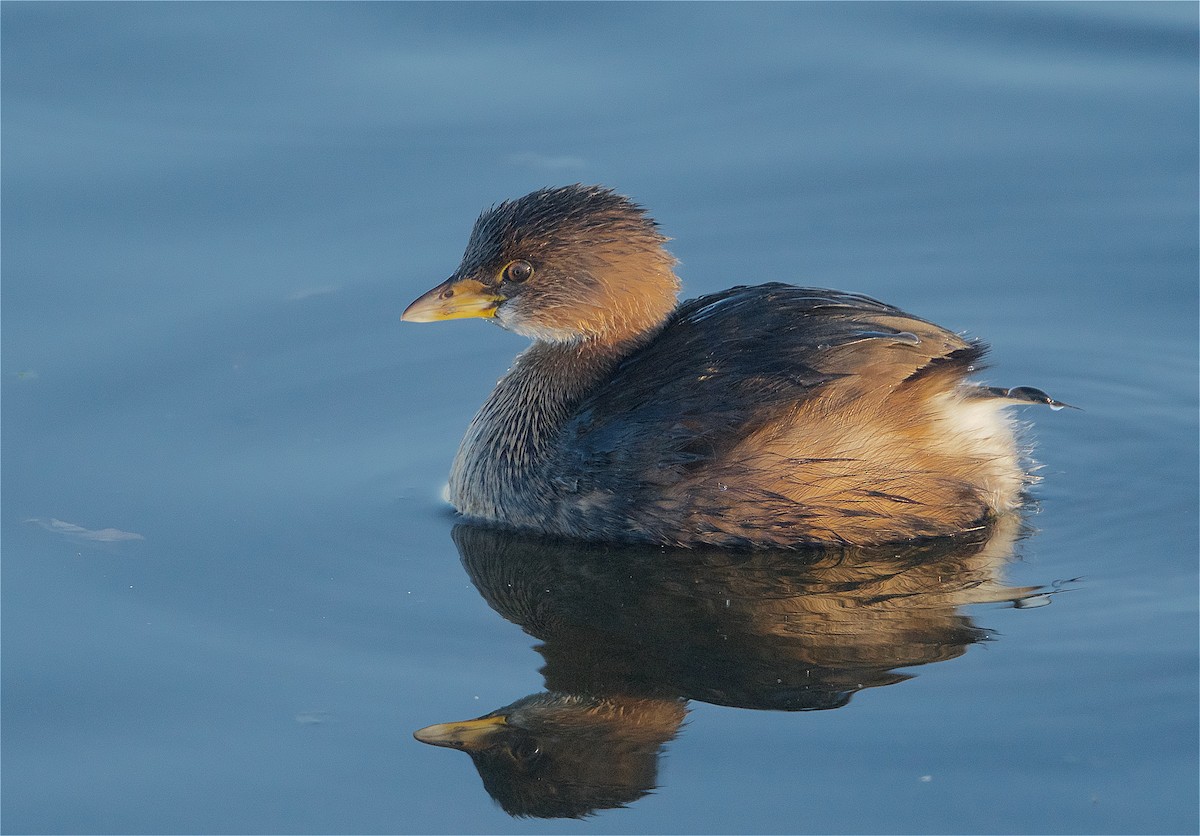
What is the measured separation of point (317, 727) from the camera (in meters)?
5.59

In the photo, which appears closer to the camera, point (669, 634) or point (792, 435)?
point (669, 634)

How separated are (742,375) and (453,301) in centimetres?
126

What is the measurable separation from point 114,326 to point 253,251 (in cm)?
80

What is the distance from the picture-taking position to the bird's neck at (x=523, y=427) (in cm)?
693

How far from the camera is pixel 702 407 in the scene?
21.2 feet

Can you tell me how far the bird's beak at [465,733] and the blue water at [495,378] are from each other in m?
0.06

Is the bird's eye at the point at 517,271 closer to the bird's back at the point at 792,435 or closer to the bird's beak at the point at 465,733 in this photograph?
the bird's back at the point at 792,435

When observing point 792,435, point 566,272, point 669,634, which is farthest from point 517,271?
point 669,634

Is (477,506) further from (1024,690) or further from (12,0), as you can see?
(12,0)

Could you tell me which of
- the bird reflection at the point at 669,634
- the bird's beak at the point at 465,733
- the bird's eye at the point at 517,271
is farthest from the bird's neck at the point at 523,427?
the bird's beak at the point at 465,733

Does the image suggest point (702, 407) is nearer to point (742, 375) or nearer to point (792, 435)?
point (742, 375)

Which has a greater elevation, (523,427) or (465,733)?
(523,427)

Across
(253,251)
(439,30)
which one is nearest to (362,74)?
(439,30)

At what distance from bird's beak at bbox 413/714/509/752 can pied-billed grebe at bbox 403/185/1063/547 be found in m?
1.23
